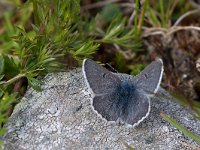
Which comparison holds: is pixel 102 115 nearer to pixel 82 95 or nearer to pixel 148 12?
pixel 82 95

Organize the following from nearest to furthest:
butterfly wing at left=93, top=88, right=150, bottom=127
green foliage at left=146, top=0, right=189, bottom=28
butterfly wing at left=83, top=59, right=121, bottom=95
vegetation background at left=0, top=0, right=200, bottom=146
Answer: butterfly wing at left=93, top=88, right=150, bottom=127
butterfly wing at left=83, top=59, right=121, bottom=95
vegetation background at left=0, top=0, right=200, bottom=146
green foliage at left=146, top=0, right=189, bottom=28

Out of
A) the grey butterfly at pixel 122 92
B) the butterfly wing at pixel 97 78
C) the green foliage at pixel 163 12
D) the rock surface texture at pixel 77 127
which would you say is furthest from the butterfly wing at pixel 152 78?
the green foliage at pixel 163 12

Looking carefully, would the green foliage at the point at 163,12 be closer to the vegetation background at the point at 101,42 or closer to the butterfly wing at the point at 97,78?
the vegetation background at the point at 101,42

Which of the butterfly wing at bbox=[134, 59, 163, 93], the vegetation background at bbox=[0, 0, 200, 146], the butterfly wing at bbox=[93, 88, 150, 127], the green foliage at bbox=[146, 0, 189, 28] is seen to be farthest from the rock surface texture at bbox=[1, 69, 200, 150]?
the green foliage at bbox=[146, 0, 189, 28]

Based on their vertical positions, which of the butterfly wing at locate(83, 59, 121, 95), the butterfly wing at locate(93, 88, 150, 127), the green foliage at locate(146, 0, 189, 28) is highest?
the butterfly wing at locate(83, 59, 121, 95)

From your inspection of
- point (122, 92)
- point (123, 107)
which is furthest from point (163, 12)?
point (123, 107)

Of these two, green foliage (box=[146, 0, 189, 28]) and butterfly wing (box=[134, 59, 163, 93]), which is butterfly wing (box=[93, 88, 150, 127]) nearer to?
butterfly wing (box=[134, 59, 163, 93])

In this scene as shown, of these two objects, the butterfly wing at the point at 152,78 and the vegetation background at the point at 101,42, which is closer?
the butterfly wing at the point at 152,78
